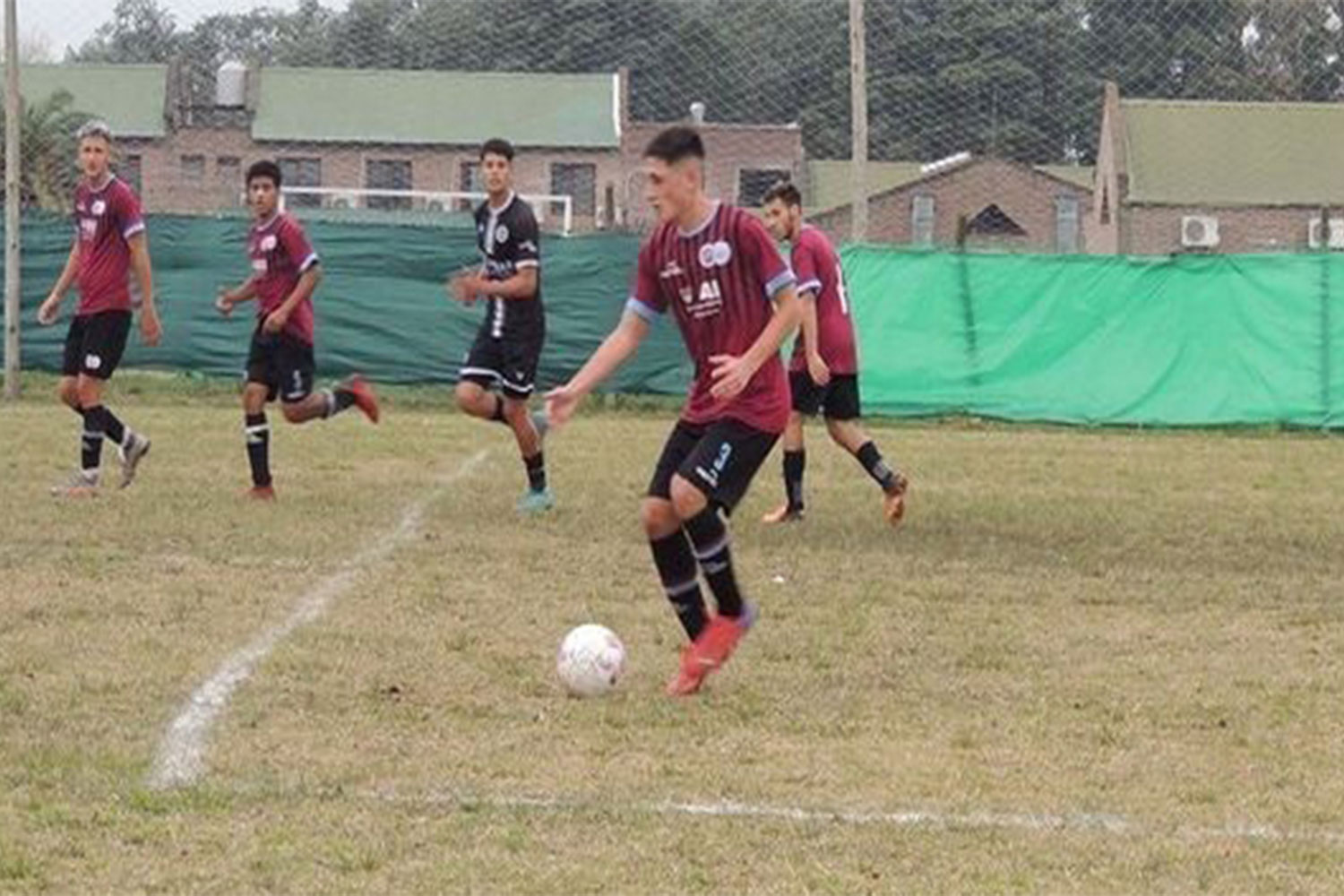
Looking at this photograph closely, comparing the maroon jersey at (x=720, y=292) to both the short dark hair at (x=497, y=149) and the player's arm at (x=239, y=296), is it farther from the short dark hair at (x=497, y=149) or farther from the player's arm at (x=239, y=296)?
the player's arm at (x=239, y=296)

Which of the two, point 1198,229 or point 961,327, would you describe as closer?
point 961,327

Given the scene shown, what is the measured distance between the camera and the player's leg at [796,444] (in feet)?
45.5

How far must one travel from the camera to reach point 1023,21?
30.2m

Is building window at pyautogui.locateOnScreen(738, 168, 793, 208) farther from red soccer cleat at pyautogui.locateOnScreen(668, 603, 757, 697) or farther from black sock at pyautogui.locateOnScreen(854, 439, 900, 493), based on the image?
red soccer cleat at pyautogui.locateOnScreen(668, 603, 757, 697)

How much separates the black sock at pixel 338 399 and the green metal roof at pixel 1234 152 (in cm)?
2223

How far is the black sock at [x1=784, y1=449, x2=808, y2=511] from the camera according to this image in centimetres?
1390

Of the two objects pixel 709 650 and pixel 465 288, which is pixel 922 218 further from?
pixel 709 650

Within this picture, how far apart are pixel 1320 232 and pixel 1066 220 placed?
30.6 feet

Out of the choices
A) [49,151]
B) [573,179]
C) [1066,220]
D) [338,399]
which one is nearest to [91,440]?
[338,399]

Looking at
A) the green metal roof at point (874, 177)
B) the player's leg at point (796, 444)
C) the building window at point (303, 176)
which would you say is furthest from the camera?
the building window at point (303, 176)

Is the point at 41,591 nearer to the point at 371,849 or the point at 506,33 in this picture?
the point at 371,849

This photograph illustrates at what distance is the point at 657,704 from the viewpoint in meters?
7.92

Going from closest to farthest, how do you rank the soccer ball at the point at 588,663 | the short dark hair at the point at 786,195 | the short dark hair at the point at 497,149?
the soccer ball at the point at 588,663 < the short dark hair at the point at 786,195 < the short dark hair at the point at 497,149

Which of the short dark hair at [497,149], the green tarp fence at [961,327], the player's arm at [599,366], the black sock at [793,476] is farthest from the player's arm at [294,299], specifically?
the green tarp fence at [961,327]
